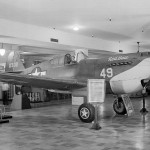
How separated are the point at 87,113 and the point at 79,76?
5.33 feet

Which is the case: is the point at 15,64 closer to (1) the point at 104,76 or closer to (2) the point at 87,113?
(1) the point at 104,76

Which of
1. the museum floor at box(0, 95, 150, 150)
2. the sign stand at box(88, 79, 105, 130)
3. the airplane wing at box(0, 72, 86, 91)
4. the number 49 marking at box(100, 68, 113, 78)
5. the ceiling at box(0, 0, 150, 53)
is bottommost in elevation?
the museum floor at box(0, 95, 150, 150)

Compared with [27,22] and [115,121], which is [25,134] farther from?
[27,22]

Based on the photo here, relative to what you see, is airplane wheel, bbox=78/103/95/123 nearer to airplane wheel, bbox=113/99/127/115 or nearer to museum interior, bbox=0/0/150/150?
museum interior, bbox=0/0/150/150

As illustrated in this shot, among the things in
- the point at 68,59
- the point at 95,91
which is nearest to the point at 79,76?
the point at 68,59

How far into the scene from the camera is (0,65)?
1516cm

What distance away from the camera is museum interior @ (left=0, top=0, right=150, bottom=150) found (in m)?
5.23

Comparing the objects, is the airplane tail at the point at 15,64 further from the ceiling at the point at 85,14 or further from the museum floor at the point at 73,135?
the museum floor at the point at 73,135

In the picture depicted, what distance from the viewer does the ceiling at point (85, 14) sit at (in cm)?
779

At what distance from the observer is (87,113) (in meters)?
6.82

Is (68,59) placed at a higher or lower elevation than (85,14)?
lower

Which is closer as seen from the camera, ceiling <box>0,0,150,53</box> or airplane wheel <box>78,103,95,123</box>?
airplane wheel <box>78,103,95,123</box>

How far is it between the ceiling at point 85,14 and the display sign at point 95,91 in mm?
2750

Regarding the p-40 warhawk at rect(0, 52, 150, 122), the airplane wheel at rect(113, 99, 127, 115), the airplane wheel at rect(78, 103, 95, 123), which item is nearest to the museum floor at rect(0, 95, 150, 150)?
the airplane wheel at rect(78, 103, 95, 123)
